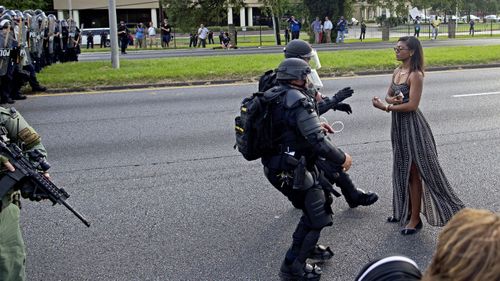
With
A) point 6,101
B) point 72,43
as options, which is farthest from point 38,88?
point 72,43

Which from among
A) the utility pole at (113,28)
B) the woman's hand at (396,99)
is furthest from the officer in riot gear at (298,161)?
the utility pole at (113,28)

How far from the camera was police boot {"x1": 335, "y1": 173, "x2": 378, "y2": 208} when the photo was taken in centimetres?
588

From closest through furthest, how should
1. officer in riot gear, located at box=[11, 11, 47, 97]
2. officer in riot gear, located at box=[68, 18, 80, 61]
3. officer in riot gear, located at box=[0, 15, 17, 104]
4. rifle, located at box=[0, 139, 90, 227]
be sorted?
Answer: rifle, located at box=[0, 139, 90, 227], officer in riot gear, located at box=[0, 15, 17, 104], officer in riot gear, located at box=[11, 11, 47, 97], officer in riot gear, located at box=[68, 18, 80, 61]

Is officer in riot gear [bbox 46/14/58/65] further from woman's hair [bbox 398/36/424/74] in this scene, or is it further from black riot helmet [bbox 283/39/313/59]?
woman's hair [bbox 398/36/424/74]

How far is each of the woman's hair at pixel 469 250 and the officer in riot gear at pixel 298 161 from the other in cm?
256

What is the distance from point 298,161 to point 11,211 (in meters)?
1.97

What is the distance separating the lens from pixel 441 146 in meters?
8.27

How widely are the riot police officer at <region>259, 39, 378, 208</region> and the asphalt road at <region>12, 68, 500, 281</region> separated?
146 mm

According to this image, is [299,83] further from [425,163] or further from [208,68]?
[208,68]

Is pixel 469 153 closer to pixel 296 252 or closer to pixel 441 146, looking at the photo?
pixel 441 146

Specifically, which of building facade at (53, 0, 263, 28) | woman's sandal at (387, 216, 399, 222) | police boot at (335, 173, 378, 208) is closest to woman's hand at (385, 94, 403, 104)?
police boot at (335, 173, 378, 208)

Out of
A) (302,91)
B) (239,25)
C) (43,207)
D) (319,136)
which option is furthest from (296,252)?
(239,25)

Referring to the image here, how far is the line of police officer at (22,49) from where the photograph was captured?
13.2 meters

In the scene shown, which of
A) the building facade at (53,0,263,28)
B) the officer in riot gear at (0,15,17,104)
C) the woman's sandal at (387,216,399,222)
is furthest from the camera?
the building facade at (53,0,263,28)
